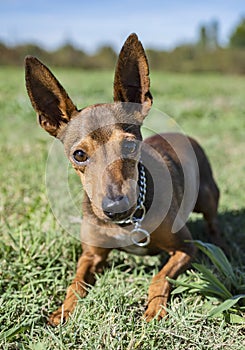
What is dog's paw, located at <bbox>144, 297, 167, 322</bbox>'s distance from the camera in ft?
9.66

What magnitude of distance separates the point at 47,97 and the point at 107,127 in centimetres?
54

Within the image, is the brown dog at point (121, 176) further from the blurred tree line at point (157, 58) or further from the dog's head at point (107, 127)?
the blurred tree line at point (157, 58)

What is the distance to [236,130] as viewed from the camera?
912 cm

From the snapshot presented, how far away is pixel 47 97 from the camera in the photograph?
10.5 feet

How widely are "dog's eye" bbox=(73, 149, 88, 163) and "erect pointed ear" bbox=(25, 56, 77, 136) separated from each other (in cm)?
35

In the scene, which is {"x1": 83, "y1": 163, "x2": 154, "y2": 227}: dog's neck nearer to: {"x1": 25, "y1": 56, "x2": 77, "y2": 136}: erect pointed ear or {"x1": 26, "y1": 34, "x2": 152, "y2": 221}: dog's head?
{"x1": 26, "y1": 34, "x2": 152, "y2": 221}: dog's head

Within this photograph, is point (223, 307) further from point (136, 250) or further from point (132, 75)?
point (132, 75)

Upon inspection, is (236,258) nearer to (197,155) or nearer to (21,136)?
(197,155)

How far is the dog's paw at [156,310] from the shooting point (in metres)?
2.95

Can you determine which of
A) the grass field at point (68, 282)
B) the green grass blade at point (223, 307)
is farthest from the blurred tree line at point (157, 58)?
the green grass blade at point (223, 307)

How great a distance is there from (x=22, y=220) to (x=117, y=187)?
192 cm

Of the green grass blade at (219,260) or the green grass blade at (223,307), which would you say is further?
the green grass blade at (219,260)

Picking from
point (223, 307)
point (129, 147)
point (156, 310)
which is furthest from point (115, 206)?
point (223, 307)

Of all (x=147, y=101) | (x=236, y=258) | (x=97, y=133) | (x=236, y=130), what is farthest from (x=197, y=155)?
(x=236, y=130)
